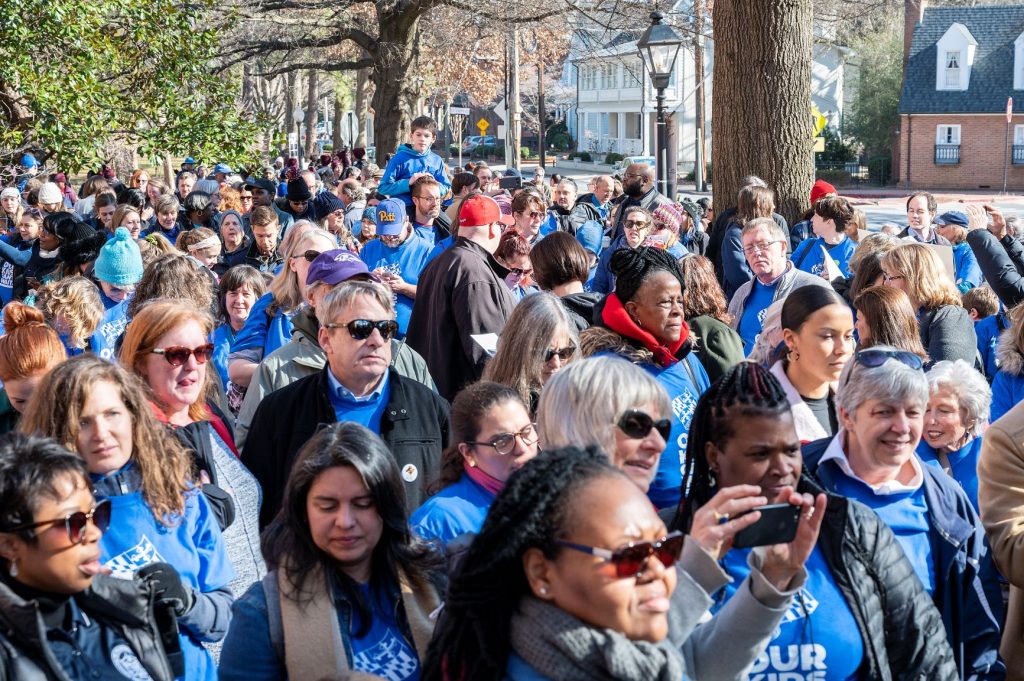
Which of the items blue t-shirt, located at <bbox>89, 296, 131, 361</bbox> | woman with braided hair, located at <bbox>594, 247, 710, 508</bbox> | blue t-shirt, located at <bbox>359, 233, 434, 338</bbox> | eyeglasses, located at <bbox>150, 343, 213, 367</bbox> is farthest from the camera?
blue t-shirt, located at <bbox>359, 233, 434, 338</bbox>

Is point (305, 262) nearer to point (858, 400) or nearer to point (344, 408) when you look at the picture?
point (344, 408)

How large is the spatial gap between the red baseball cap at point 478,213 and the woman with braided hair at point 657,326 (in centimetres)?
155

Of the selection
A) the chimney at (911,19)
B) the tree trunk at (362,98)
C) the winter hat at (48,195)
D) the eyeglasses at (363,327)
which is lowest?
the eyeglasses at (363,327)

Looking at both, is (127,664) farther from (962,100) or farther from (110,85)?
(962,100)

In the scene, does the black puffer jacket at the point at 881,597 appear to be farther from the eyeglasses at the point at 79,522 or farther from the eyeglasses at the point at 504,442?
the eyeglasses at the point at 79,522

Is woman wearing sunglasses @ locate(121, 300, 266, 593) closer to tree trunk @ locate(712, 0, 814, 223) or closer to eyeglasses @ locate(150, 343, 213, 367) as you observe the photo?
eyeglasses @ locate(150, 343, 213, 367)

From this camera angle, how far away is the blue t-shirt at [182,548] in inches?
137

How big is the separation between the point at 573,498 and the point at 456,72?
49732 millimetres

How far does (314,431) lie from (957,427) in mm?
2569

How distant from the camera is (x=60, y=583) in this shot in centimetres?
301

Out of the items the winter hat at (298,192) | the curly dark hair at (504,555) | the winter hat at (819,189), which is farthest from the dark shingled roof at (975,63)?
the curly dark hair at (504,555)

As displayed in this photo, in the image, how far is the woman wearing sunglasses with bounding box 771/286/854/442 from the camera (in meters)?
4.78

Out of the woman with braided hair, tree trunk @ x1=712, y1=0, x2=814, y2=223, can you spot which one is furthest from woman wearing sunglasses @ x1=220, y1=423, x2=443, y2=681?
tree trunk @ x1=712, y1=0, x2=814, y2=223

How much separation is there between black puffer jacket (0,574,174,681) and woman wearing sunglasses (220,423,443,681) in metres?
0.23
